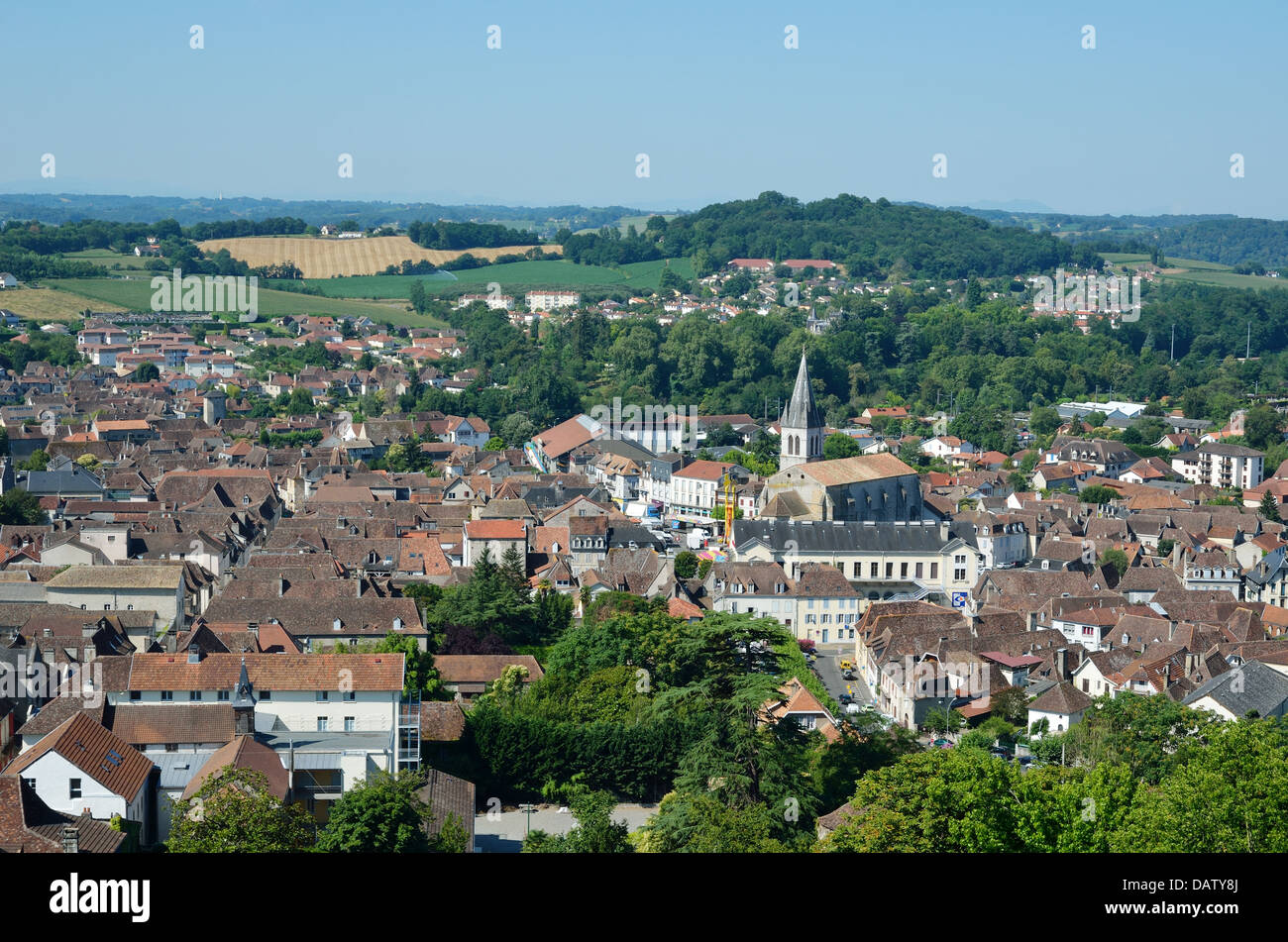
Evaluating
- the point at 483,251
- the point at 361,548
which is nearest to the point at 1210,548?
the point at 361,548

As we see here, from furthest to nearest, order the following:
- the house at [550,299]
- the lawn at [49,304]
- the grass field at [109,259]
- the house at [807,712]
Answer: the house at [550,299] < the grass field at [109,259] < the lawn at [49,304] < the house at [807,712]

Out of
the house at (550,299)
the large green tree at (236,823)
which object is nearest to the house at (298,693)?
the large green tree at (236,823)

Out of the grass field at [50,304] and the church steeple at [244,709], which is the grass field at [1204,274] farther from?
the church steeple at [244,709]

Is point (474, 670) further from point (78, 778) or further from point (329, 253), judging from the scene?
point (329, 253)

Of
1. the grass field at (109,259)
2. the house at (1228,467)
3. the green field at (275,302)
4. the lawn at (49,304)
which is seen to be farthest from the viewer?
the grass field at (109,259)

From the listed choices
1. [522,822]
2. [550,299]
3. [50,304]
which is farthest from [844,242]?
[522,822]

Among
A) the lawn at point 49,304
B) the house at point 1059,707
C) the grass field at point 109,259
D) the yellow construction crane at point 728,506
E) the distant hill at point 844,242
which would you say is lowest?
the house at point 1059,707
